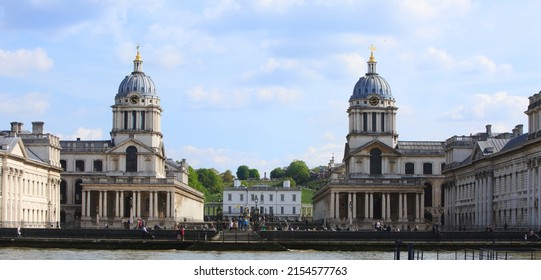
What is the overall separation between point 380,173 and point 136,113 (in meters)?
32.6

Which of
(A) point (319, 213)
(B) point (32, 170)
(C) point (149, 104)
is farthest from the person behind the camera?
(A) point (319, 213)

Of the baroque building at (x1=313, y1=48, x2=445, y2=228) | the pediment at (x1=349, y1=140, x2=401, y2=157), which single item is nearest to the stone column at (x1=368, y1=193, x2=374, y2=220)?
the baroque building at (x1=313, y1=48, x2=445, y2=228)

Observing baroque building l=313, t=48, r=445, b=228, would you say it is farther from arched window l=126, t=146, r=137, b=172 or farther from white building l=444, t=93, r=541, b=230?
arched window l=126, t=146, r=137, b=172

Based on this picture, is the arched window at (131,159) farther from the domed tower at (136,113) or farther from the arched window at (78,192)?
the arched window at (78,192)

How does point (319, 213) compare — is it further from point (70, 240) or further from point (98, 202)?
point (70, 240)

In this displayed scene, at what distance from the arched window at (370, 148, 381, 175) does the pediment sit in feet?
1.59

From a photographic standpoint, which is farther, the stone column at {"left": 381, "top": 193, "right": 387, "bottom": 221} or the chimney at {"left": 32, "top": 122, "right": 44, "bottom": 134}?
the stone column at {"left": 381, "top": 193, "right": 387, "bottom": 221}

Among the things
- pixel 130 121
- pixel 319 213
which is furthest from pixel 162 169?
pixel 319 213

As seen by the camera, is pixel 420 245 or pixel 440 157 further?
pixel 440 157

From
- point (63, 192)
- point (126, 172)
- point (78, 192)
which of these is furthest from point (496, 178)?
point (63, 192)

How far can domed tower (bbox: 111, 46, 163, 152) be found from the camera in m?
158

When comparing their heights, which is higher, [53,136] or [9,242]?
[53,136]
